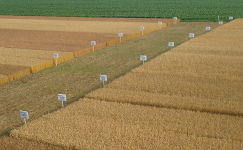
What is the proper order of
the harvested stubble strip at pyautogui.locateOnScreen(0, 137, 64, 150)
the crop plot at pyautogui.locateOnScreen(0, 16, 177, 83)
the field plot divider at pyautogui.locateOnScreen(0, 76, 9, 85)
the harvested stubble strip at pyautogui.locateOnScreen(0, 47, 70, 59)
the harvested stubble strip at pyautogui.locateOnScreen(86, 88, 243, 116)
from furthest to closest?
the harvested stubble strip at pyautogui.locateOnScreen(0, 47, 70, 59) < the crop plot at pyautogui.locateOnScreen(0, 16, 177, 83) < the field plot divider at pyautogui.locateOnScreen(0, 76, 9, 85) < the harvested stubble strip at pyautogui.locateOnScreen(86, 88, 243, 116) < the harvested stubble strip at pyautogui.locateOnScreen(0, 137, 64, 150)

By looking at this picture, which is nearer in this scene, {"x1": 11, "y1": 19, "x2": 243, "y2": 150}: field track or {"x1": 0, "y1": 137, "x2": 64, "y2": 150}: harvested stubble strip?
{"x1": 0, "y1": 137, "x2": 64, "y2": 150}: harvested stubble strip

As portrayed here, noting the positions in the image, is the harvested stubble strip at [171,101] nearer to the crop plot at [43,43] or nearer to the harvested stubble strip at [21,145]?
the harvested stubble strip at [21,145]

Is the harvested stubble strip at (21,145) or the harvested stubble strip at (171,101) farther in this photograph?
the harvested stubble strip at (171,101)

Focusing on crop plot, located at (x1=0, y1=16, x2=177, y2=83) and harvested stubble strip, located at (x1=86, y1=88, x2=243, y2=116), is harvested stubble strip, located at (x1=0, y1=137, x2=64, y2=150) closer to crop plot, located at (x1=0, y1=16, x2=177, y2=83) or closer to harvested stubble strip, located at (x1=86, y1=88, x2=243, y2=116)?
harvested stubble strip, located at (x1=86, y1=88, x2=243, y2=116)

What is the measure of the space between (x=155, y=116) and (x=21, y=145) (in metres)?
3.68

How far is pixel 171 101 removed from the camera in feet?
36.5

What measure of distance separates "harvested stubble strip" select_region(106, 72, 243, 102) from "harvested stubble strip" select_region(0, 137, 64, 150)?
5.02m

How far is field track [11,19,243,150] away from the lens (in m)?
8.31

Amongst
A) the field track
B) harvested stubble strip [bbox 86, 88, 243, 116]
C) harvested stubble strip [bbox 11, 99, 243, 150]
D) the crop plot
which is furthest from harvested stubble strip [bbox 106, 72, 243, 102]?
the crop plot

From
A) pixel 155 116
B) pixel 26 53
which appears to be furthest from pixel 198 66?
pixel 26 53

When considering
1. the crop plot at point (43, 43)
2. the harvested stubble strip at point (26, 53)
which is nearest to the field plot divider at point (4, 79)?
the crop plot at point (43, 43)

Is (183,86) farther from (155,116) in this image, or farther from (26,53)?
(26,53)

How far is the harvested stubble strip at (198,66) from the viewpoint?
566 inches

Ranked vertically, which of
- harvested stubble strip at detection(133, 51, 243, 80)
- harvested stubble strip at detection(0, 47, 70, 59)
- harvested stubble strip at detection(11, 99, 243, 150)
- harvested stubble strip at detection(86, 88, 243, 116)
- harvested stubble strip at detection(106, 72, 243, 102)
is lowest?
harvested stubble strip at detection(11, 99, 243, 150)
